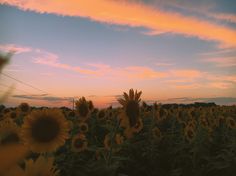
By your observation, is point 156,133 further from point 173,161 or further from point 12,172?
point 12,172

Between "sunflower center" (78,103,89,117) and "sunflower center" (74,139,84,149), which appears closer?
"sunflower center" (74,139,84,149)

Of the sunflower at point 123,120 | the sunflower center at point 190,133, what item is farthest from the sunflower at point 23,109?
the sunflower at point 123,120

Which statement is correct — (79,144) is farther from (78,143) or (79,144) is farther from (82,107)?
(82,107)

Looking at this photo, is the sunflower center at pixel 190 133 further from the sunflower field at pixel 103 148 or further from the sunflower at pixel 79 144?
the sunflower at pixel 79 144

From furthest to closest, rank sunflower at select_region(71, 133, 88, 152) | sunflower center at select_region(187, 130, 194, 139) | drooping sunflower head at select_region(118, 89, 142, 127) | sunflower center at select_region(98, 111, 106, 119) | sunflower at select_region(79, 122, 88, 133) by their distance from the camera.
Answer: sunflower center at select_region(98, 111, 106, 119) → sunflower center at select_region(187, 130, 194, 139) → sunflower at select_region(79, 122, 88, 133) → sunflower at select_region(71, 133, 88, 152) → drooping sunflower head at select_region(118, 89, 142, 127)

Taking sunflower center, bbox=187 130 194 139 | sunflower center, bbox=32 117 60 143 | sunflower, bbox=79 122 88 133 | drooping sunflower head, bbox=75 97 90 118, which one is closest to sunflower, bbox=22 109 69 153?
sunflower center, bbox=32 117 60 143

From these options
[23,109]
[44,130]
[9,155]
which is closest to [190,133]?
[23,109]

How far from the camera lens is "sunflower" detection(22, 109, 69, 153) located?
4789 millimetres

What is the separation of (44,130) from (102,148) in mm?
1054

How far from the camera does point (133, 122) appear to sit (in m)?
6.55

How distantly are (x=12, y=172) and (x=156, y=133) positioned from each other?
10.6 m

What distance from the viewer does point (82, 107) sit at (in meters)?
10.4

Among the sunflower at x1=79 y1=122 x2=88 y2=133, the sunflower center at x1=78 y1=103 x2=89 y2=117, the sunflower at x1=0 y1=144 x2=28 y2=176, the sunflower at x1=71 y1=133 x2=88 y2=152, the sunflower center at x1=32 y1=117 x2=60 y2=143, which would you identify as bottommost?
the sunflower at x1=71 y1=133 x2=88 y2=152

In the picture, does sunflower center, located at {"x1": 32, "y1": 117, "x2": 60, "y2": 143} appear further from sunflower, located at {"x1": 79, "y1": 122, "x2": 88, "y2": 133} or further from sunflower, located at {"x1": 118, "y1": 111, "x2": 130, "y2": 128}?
sunflower, located at {"x1": 79, "y1": 122, "x2": 88, "y2": 133}
